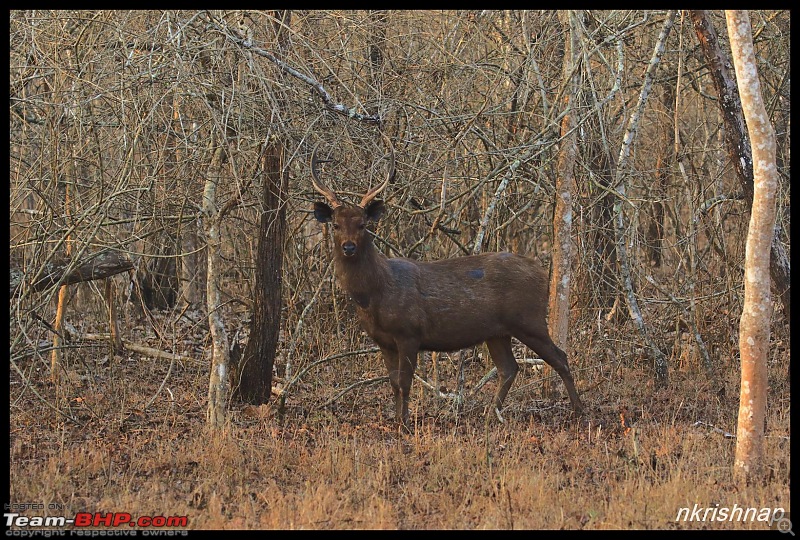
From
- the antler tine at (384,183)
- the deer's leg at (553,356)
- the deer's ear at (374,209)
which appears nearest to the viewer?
the antler tine at (384,183)

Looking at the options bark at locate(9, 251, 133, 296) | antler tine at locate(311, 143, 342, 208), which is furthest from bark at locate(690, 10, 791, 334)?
bark at locate(9, 251, 133, 296)

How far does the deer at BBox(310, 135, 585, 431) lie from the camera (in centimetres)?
934

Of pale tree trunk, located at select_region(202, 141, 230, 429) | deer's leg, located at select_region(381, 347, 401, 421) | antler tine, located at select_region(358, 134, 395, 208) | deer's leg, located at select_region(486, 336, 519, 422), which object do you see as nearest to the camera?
antler tine, located at select_region(358, 134, 395, 208)

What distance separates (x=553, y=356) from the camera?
33.5 feet

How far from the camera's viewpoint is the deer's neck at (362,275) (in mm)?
9523

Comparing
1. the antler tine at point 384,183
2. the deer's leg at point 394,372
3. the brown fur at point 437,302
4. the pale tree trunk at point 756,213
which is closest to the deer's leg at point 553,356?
the brown fur at point 437,302

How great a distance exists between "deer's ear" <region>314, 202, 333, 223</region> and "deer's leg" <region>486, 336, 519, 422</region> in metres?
2.42

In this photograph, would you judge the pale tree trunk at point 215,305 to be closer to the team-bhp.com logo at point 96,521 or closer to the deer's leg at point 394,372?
the deer's leg at point 394,372

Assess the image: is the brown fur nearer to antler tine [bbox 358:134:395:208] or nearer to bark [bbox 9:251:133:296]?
antler tine [bbox 358:134:395:208]

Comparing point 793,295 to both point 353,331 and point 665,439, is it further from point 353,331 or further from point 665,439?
point 353,331

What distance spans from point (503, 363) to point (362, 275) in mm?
2051

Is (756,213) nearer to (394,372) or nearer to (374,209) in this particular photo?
(374,209)

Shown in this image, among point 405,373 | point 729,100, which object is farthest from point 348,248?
point 729,100

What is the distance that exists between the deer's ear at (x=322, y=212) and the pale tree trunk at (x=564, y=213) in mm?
2733
